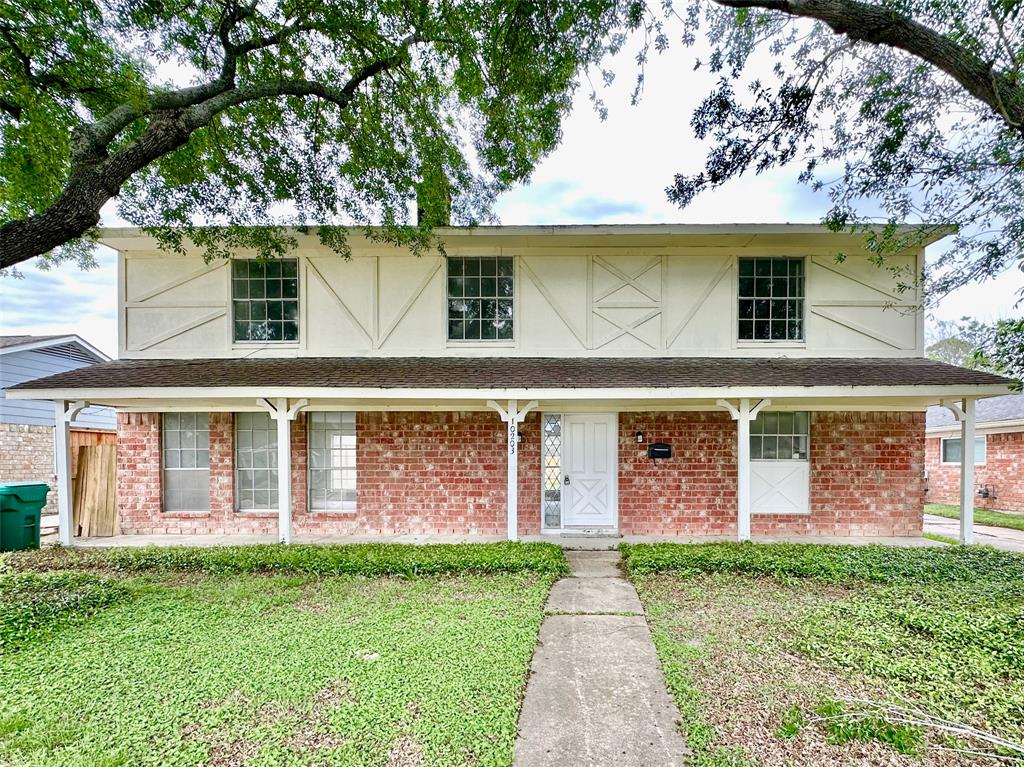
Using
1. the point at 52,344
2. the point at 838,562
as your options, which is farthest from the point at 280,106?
the point at 52,344

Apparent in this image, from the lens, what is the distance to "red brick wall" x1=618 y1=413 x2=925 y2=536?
8180mm

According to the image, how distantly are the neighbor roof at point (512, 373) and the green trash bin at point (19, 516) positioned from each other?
170 cm

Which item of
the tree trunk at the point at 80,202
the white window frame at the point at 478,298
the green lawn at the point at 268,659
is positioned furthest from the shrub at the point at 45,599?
the white window frame at the point at 478,298

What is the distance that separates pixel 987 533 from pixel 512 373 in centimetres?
1031

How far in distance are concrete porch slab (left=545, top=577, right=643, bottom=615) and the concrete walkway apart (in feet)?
0.04

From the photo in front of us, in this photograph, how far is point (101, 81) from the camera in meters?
6.18

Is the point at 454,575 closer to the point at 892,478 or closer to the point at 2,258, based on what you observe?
the point at 2,258

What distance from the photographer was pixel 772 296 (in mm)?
8508

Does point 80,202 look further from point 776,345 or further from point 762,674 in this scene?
point 776,345

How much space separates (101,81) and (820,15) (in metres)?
8.71

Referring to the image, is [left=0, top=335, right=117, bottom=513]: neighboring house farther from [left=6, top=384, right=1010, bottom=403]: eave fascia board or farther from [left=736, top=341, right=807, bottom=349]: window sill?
[left=736, top=341, right=807, bottom=349]: window sill

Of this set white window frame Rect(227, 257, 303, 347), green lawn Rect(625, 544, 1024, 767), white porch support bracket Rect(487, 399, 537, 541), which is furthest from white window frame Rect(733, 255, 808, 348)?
white window frame Rect(227, 257, 303, 347)

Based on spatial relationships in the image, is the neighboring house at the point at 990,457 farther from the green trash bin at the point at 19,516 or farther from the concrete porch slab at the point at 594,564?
the green trash bin at the point at 19,516

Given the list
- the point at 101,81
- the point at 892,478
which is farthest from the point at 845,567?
the point at 101,81
